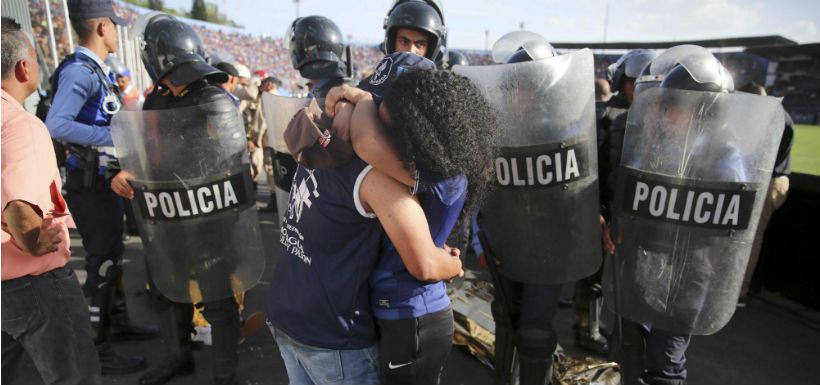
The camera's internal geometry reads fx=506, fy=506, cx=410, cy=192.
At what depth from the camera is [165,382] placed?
2.79 m

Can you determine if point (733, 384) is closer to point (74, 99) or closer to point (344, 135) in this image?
point (344, 135)

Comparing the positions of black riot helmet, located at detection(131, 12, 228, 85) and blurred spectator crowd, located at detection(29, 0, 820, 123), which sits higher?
black riot helmet, located at detection(131, 12, 228, 85)

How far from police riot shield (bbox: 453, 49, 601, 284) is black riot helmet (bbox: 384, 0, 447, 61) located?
52 cm

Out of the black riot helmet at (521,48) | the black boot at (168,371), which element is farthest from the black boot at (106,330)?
the black riot helmet at (521,48)

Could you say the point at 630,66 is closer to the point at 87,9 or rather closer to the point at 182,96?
the point at 182,96

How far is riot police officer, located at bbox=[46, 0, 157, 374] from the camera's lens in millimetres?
2713

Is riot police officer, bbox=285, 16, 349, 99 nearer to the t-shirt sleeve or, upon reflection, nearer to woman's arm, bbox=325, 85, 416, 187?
the t-shirt sleeve

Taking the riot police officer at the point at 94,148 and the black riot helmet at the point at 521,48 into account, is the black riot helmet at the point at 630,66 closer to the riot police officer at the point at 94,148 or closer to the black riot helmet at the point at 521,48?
the black riot helmet at the point at 521,48

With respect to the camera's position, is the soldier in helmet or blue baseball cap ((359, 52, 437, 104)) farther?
the soldier in helmet

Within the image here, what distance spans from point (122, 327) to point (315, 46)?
7.23 ft

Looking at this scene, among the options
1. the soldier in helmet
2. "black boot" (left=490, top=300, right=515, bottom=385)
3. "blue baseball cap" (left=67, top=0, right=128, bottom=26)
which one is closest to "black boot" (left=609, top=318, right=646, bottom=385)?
the soldier in helmet

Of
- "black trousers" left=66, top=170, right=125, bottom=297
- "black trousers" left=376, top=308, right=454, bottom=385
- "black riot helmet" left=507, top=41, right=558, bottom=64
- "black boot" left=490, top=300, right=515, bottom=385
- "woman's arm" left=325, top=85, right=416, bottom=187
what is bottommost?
"black boot" left=490, top=300, right=515, bottom=385

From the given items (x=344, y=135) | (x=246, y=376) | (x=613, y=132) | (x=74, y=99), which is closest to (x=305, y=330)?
(x=344, y=135)

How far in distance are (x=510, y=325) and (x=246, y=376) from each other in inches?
60.0
